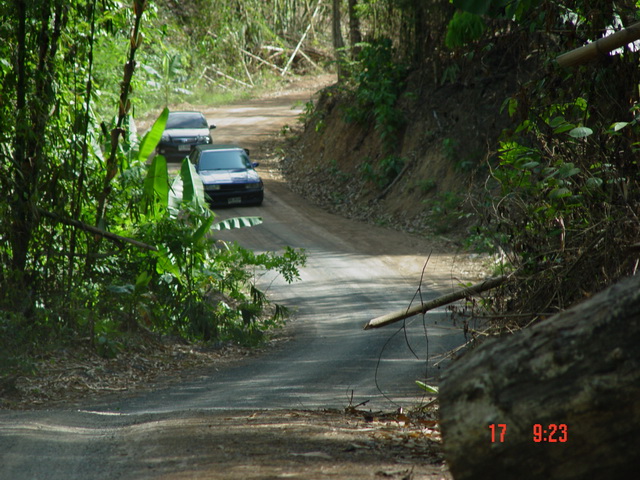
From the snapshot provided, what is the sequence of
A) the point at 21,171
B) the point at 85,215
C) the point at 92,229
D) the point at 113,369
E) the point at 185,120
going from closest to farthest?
the point at 21,171
the point at 113,369
the point at 92,229
the point at 85,215
the point at 185,120

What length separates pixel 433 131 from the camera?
24.2 metres

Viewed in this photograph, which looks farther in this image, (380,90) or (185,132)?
(185,132)

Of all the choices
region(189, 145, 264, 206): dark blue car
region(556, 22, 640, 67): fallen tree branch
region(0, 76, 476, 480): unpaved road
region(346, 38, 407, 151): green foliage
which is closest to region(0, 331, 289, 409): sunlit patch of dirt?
region(0, 76, 476, 480): unpaved road

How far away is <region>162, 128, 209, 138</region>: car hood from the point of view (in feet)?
103

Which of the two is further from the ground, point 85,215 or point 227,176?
point 85,215

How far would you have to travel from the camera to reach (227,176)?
953 inches

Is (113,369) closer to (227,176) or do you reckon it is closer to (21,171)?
(21,171)

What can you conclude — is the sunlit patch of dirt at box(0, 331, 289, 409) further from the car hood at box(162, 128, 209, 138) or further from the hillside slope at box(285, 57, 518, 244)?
the car hood at box(162, 128, 209, 138)

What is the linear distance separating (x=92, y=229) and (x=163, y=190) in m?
1.21

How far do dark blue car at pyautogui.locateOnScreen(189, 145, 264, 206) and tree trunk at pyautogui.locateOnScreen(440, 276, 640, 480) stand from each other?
20660mm

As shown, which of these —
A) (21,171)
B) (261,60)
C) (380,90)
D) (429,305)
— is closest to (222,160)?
(380,90)

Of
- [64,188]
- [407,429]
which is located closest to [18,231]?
[64,188]

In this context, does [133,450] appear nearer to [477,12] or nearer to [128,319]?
[477,12]
